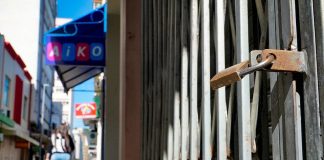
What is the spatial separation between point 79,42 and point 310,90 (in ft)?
22.6

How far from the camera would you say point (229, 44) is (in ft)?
5.27

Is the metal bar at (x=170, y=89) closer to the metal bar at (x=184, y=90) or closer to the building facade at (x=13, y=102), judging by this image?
the metal bar at (x=184, y=90)

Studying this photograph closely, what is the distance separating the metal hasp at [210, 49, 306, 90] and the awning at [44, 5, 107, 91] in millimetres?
6691

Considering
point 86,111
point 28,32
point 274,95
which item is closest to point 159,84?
point 274,95

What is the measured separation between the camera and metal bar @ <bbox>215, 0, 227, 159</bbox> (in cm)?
152

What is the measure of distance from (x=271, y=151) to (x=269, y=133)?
0.16 feet

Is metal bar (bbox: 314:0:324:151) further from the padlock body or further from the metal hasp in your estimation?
the padlock body

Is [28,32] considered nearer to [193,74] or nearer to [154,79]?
[154,79]

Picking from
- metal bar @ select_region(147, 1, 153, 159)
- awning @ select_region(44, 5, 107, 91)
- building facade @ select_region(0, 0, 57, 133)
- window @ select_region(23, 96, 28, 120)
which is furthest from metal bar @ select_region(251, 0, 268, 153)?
building facade @ select_region(0, 0, 57, 133)

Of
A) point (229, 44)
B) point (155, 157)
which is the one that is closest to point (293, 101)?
point (229, 44)

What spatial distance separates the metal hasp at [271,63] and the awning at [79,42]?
6.69m

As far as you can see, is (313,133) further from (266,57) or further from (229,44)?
(229,44)

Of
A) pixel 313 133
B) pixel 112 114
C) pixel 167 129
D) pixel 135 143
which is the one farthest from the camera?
pixel 112 114

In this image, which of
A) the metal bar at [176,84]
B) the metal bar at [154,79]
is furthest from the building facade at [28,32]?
the metal bar at [176,84]
